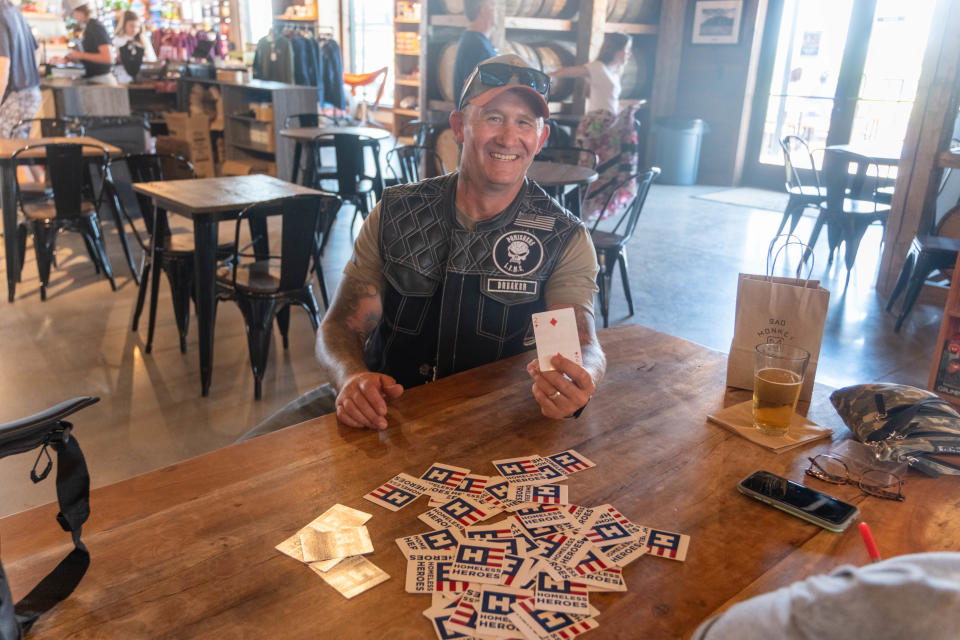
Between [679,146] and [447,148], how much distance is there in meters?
3.31

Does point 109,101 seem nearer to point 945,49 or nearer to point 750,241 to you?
point 750,241

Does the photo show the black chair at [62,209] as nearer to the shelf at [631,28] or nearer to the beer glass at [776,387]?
the beer glass at [776,387]

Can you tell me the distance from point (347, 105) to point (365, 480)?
10.3 metres

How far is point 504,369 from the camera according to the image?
159cm

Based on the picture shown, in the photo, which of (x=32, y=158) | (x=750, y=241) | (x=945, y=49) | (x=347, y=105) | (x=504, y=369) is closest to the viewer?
(x=504, y=369)

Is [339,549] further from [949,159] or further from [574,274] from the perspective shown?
[949,159]

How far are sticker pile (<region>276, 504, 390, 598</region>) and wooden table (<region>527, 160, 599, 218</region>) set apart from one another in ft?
9.86

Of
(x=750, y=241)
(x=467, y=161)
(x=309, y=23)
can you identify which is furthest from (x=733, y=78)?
(x=467, y=161)

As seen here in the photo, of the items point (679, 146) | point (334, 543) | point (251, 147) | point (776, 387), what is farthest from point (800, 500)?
point (679, 146)

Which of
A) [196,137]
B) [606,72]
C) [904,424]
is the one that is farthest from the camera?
[196,137]

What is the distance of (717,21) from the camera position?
873 centimetres

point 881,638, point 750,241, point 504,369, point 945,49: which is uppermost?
point 945,49

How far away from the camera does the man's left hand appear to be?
4.32 feet

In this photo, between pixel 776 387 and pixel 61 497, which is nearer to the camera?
pixel 61 497
